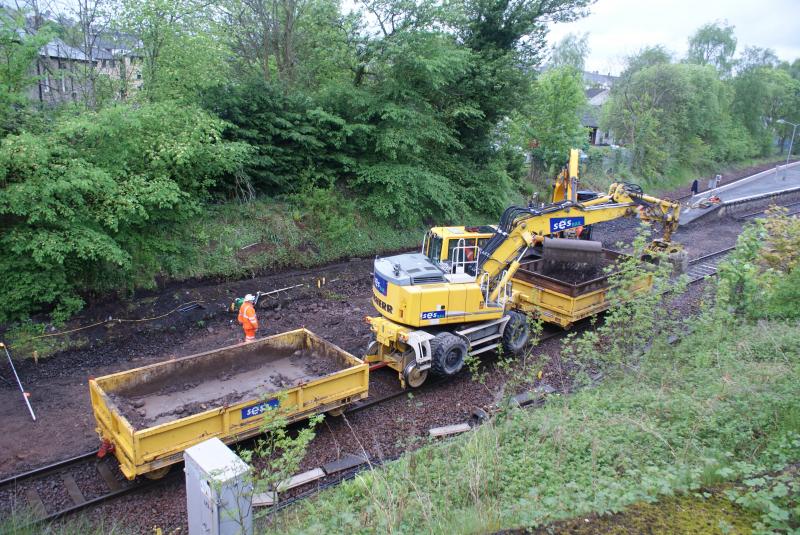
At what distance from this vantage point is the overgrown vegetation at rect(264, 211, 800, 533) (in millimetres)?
4469

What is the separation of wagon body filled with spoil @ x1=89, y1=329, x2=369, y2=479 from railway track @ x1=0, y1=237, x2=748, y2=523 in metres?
0.29

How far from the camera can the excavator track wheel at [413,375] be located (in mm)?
10234

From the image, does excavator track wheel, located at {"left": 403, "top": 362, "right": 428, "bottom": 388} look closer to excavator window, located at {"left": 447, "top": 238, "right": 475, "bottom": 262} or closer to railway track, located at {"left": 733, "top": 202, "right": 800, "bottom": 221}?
excavator window, located at {"left": 447, "top": 238, "right": 475, "bottom": 262}

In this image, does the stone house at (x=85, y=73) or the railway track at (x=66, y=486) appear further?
the stone house at (x=85, y=73)

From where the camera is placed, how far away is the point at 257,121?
15898 millimetres

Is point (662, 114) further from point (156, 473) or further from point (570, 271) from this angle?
point (156, 473)

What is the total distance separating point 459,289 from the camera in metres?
10.7

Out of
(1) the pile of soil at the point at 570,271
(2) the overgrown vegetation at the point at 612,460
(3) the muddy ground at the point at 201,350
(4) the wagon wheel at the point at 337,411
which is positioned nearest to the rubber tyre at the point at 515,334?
(3) the muddy ground at the point at 201,350

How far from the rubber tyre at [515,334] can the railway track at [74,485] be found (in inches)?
186

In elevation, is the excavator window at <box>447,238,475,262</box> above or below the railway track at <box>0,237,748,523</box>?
above

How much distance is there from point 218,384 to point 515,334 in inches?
248

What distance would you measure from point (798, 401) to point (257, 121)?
14.3 m

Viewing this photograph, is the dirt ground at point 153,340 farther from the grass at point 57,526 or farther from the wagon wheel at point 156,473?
the wagon wheel at point 156,473

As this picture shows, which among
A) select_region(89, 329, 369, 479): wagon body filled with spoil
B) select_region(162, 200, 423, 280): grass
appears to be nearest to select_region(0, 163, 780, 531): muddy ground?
select_region(162, 200, 423, 280): grass
